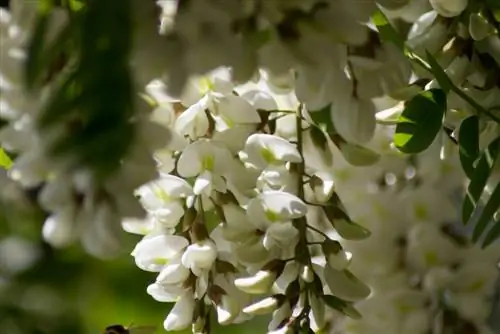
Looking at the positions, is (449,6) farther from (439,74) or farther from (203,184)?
(203,184)

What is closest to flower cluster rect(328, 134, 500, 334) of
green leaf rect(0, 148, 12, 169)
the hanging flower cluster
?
the hanging flower cluster

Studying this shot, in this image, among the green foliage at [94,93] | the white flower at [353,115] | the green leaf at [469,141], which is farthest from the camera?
the green leaf at [469,141]

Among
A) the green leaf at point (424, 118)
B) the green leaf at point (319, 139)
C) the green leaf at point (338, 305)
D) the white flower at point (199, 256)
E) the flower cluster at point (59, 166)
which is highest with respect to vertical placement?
the flower cluster at point (59, 166)

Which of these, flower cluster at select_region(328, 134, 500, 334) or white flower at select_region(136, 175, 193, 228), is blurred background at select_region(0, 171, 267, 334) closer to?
white flower at select_region(136, 175, 193, 228)

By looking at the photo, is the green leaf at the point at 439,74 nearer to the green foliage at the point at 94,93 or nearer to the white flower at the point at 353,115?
the white flower at the point at 353,115

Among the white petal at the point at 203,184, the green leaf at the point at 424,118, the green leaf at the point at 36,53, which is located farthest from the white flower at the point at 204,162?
the green leaf at the point at 36,53

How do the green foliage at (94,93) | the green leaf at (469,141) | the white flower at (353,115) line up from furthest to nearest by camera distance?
the green leaf at (469,141)
the white flower at (353,115)
the green foliage at (94,93)

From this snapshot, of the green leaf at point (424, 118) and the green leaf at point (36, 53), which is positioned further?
the green leaf at point (424, 118)
